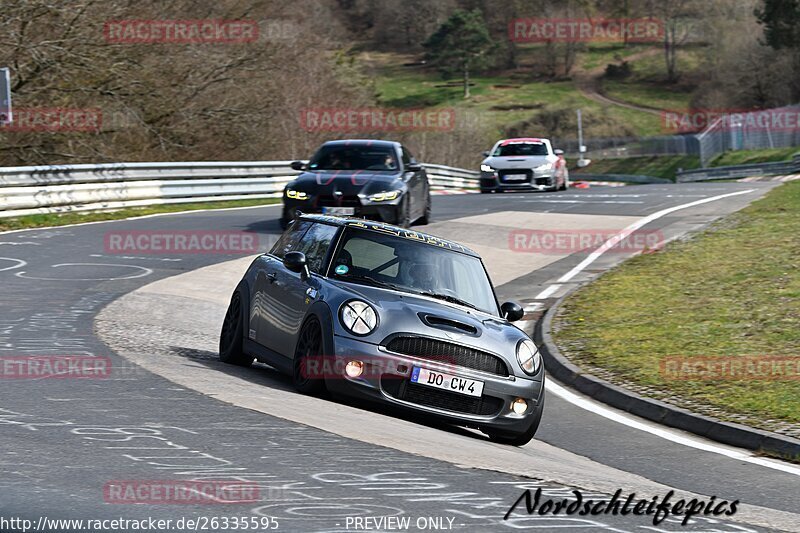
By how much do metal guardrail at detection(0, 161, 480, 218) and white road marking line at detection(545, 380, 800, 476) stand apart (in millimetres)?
14274

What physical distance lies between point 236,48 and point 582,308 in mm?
27127

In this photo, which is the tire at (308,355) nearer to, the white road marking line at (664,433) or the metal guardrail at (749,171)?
the white road marking line at (664,433)

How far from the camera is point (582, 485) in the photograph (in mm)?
6703

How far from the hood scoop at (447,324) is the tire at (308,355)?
0.81 meters

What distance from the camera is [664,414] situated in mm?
10227

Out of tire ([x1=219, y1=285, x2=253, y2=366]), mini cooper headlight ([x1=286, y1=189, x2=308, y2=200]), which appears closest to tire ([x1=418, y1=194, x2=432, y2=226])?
mini cooper headlight ([x1=286, y1=189, x2=308, y2=200])

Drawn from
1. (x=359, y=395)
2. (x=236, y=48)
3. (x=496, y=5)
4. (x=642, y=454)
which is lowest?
(x=642, y=454)

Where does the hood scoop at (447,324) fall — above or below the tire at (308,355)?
above

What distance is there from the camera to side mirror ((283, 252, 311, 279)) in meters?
9.76

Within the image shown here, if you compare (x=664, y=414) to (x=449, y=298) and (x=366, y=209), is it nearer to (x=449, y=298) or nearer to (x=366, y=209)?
(x=449, y=298)

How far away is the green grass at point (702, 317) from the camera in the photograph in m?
10.7

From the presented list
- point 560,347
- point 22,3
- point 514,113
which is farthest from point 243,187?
point 514,113

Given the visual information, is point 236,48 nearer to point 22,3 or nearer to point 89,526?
point 22,3

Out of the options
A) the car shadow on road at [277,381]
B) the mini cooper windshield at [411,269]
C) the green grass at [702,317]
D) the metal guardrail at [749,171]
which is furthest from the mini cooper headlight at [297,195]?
the metal guardrail at [749,171]
